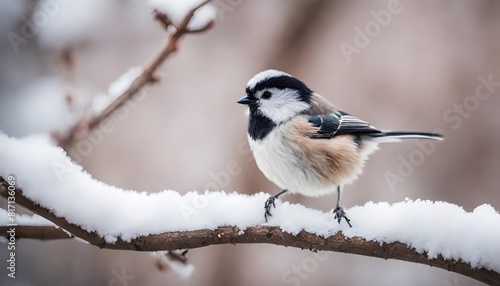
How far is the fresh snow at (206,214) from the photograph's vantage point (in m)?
1.08

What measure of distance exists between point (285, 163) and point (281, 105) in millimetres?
213

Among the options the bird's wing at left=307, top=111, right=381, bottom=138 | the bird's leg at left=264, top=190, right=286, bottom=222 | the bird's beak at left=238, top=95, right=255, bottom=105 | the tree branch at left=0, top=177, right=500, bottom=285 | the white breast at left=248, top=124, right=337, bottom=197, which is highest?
the bird's beak at left=238, top=95, right=255, bottom=105

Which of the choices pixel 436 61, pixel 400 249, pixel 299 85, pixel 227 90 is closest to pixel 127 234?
pixel 400 249

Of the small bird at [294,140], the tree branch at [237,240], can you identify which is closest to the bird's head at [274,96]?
the small bird at [294,140]

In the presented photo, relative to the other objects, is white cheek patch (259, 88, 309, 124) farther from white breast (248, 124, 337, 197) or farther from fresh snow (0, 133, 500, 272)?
fresh snow (0, 133, 500, 272)

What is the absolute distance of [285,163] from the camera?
1.62m

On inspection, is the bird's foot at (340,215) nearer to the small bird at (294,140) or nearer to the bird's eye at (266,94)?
the small bird at (294,140)

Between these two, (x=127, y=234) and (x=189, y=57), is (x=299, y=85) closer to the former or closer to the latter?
(x=127, y=234)

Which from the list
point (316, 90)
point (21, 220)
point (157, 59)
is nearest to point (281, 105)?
point (157, 59)

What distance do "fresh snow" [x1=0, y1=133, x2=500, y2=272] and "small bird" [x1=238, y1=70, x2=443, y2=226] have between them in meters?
0.32

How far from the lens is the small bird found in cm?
163

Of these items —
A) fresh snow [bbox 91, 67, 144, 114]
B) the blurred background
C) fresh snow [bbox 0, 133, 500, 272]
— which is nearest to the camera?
fresh snow [bbox 0, 133, 500, 272]

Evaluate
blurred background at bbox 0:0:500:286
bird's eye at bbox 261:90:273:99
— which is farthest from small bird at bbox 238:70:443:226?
blurred background at bbox 0:0:500:286

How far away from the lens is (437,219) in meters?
1.13
